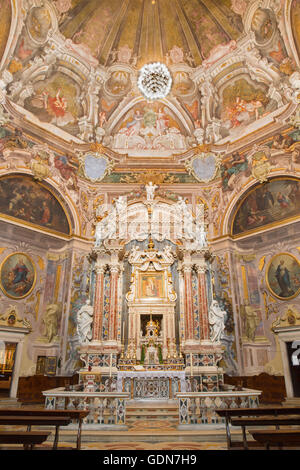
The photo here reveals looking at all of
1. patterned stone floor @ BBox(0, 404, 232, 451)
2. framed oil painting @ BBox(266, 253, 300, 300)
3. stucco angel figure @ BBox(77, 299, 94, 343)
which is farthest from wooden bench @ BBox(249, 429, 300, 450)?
framed oil painting @ BBox(266, 253, 300, 300)

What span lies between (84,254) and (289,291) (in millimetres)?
9517

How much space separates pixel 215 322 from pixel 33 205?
31.9 ft

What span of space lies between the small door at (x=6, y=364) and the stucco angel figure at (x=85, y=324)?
11.2 ft

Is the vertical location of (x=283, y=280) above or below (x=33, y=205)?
below

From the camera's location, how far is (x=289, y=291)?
14203 mm

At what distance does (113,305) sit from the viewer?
41.8 feet

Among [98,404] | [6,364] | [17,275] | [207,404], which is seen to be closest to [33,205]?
[17,275]

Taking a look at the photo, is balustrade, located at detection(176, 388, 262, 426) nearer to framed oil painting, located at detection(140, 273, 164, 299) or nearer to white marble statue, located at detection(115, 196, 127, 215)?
framed oil painting, located at detection(140, 273, 164, 299)

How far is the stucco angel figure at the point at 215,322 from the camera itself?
12.2m

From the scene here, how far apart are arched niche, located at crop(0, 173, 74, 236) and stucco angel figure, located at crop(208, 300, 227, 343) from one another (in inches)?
308

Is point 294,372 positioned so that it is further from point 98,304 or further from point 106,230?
point 106,230

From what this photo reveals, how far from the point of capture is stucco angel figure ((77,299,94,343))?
40.5 feet
